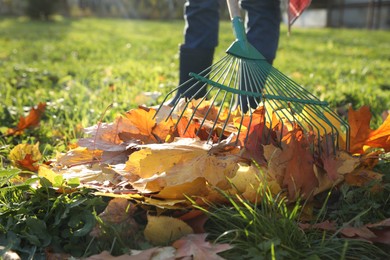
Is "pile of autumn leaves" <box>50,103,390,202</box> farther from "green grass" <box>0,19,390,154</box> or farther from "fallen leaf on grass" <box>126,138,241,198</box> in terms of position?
"green grass" <box>0,19,390,154</box>

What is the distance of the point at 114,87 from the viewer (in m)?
3.49

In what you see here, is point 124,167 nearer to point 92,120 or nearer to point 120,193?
point 120,193

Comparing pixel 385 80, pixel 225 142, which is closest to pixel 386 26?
pixel 385 80

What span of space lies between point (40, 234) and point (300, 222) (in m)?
0.70

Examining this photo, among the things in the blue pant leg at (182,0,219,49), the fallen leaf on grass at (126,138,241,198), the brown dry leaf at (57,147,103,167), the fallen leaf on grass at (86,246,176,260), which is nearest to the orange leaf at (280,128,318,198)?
the fallen leaf on grass at (126,138,241,198)

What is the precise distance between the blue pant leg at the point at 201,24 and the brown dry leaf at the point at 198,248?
1.61 m

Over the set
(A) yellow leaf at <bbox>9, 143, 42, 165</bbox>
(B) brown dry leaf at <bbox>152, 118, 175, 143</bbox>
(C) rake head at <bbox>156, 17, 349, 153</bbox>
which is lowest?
(A) yellow leaf at <bbox>9, 143, 42, 165</bbox>

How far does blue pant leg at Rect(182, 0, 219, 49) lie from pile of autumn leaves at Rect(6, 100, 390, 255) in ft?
3.48

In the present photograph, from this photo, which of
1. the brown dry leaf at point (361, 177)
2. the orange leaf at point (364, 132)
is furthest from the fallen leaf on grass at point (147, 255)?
the orange leaf at point (364, 132)

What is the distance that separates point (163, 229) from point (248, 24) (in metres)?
1.56

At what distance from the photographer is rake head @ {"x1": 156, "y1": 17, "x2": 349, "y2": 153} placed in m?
1.66

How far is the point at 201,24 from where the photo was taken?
2766mm

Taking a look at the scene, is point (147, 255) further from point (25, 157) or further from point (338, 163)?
point (25, 157)

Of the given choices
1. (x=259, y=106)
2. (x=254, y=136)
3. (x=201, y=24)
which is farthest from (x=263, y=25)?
(x=254, y=136)
